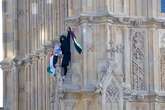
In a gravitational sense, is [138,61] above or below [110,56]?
below

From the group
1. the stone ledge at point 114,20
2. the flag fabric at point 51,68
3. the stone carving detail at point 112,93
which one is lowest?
the stone carving detail at point 112,93

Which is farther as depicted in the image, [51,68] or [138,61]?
[51,68]

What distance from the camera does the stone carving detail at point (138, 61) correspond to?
38125 millimetres

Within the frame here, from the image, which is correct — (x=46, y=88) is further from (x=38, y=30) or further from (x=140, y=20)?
(x=140, y=20)

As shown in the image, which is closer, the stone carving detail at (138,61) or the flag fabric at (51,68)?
the stone carving detail at (138,61)

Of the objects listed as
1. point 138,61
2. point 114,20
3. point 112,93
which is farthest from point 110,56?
point 138,61

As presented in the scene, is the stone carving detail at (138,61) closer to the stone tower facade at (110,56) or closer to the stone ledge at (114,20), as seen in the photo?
the stone tower facade at (110,56)

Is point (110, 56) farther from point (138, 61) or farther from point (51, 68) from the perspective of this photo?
point (51, 68)

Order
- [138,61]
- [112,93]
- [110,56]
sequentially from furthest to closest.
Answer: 1. [138,61]
2. [110,56]
3. [112,93]

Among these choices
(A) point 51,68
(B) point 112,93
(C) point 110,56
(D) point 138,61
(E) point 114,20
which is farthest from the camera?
(A) point 51,68

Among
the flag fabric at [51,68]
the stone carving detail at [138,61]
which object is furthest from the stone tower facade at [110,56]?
the flag fabric at [51,68]

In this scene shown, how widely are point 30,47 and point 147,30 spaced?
7.78 meters

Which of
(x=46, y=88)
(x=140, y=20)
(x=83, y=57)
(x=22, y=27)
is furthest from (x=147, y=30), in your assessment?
(x=22, y=27)

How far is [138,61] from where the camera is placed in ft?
125
